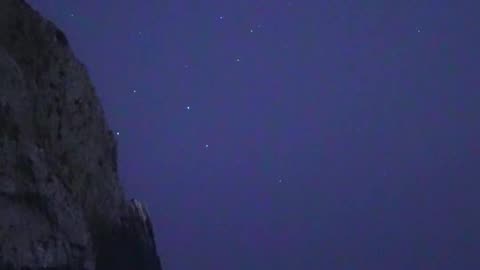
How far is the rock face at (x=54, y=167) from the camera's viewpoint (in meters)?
11.3

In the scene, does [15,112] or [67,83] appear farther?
[67,83]

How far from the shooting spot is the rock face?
1130cm

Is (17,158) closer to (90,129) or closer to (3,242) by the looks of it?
(3,242)

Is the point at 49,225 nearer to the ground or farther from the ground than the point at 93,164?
nearer to the ground

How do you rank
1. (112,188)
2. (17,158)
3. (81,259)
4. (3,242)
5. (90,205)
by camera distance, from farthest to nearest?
(112,188) < (90,205) < (81,259) < (17,158) < (3,242)

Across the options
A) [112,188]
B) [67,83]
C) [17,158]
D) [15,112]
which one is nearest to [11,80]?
[15,112]

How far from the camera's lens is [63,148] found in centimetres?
1352

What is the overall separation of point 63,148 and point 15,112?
1.88 meters

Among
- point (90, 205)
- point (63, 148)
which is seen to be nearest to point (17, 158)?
point (63, 148)

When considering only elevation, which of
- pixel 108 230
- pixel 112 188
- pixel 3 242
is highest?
pixel 112 188

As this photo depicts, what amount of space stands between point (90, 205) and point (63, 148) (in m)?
1.50

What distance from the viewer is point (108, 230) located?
1468 centimetres

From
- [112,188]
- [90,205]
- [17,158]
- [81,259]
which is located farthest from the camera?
[112,188]

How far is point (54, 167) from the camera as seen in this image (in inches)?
503
